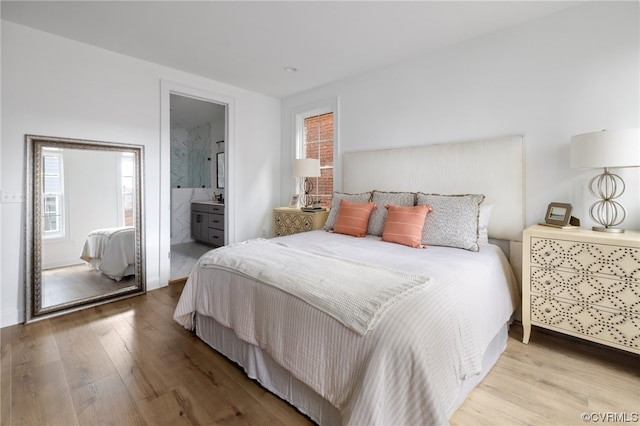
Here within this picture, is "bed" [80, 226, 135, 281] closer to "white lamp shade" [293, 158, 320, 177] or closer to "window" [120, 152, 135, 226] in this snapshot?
"window" [120, 152, 135, 226]

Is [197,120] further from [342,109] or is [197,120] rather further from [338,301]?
[338,301]

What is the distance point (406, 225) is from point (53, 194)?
→ 3.18 m

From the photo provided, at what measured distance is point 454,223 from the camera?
2387 millimetres

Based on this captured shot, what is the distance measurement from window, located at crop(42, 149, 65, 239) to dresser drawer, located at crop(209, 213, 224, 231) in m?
2.49

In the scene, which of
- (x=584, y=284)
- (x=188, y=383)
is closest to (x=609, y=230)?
(x=584, y=284)

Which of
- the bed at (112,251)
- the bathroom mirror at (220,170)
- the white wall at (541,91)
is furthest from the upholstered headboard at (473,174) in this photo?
the bathroom mirror at (220,170)

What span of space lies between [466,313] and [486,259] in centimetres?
78

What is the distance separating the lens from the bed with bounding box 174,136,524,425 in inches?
43.8

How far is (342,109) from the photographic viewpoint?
3.80 meters

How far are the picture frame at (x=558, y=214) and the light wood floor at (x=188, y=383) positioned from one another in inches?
35.4

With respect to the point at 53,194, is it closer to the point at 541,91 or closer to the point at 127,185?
the point at 127,185

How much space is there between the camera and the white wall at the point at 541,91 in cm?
212

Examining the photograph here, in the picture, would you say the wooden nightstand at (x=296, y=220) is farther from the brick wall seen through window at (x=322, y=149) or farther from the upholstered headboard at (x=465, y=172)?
the upholstered headboard at (x=465, y=172)

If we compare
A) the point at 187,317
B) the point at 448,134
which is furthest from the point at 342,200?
the point at 187,317
